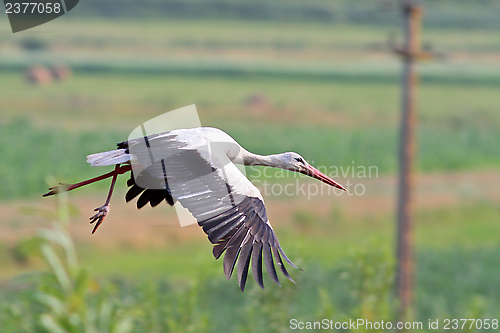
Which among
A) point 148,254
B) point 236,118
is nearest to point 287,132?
point 236,118

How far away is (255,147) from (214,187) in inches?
863

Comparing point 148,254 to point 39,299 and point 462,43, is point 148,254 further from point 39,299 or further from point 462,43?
point 462,43

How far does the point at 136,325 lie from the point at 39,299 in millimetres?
1632

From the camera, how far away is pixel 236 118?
1480 inches

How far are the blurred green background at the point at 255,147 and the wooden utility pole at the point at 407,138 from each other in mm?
316

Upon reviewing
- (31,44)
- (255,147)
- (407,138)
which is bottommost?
(255,147)

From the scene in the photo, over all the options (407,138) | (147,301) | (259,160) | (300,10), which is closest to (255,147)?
(407,138)

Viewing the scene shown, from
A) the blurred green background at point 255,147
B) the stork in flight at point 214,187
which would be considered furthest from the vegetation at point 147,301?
the stork in flight at point 214,187

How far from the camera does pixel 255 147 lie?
25.6 metres

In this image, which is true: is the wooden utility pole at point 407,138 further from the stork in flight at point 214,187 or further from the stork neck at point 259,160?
the stork in flight at point 214,187

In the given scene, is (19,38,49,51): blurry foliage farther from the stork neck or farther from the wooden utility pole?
the stork neck

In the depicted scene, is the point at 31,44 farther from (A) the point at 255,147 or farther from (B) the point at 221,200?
(B) the point at 221,200

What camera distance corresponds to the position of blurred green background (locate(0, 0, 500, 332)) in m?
6.64

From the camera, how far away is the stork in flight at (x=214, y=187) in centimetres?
370
